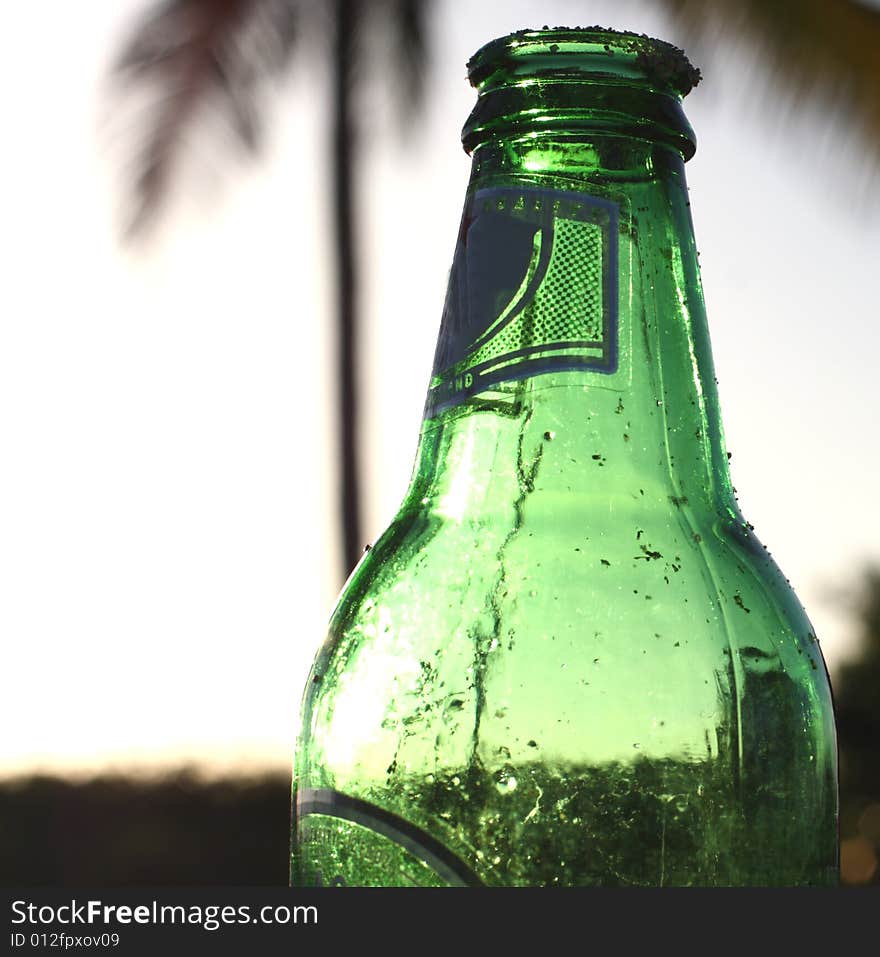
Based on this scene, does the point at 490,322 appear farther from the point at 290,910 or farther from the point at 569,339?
the point at 290,910

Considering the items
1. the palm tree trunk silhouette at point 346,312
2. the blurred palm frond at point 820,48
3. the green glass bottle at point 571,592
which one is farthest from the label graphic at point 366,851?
the blurred palm frond at point 820,48

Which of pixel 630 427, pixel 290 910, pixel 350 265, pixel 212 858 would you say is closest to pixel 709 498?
pixel 630 427

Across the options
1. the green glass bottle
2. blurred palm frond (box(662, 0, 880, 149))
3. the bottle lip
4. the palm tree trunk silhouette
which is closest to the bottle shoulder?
the green glass bottle

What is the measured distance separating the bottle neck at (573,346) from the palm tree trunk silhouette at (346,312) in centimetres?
660

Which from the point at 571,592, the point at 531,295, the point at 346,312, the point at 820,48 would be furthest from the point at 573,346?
the point at 820,48

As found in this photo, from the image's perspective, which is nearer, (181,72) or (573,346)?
(573,346)

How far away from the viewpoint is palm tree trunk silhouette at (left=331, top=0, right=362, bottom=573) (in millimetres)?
7520

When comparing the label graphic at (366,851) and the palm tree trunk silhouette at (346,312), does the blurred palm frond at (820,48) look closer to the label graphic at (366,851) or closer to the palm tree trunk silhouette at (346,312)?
the palm tree trunk silhouette at (346,312)

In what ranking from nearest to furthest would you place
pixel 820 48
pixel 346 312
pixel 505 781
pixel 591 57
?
pixel 505 781, pixel 591 57, pixel 820 48, pixel 346 312

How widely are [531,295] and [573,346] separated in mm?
42

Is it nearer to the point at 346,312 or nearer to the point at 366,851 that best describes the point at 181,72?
the point at 346,312

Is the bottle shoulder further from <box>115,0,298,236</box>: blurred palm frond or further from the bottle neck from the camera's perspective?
<box>115,0,298,236</box>: blurred palm frond

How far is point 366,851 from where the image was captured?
756 mm

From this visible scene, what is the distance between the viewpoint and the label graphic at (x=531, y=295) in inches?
32.2
